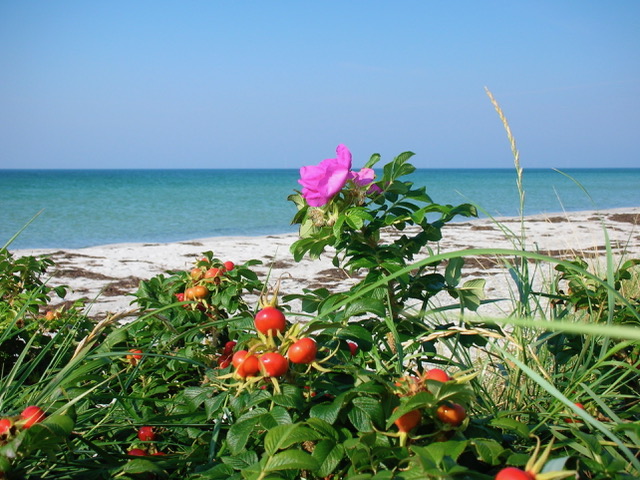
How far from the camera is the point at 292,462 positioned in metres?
0.83

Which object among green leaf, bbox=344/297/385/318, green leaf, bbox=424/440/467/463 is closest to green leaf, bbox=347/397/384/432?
green leaf, bbox=424/440/467/463

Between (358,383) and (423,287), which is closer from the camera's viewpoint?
(358,383)

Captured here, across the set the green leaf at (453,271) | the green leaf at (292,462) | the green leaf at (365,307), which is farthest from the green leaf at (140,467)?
the green leaf at (453,271)

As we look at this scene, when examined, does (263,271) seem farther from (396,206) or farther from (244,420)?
(244,420)

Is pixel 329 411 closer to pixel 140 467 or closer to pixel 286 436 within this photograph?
pixel 286 436

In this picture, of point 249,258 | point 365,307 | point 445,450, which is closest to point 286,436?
point 445,450

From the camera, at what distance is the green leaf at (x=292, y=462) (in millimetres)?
827


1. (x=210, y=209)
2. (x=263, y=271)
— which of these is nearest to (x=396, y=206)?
(x=263, y=271)

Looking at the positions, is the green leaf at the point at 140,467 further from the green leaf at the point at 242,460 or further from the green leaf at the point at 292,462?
the green leaf at the point at 292,462

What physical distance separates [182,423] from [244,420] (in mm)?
265

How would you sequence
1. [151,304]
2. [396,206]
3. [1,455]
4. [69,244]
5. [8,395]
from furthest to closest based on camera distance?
[69,244] → [151,304] → [396,206] → [8,395] → [1,455]

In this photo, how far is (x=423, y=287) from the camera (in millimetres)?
1491

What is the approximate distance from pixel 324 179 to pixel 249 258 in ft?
22.8

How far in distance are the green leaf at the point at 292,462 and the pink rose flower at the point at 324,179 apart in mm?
642
